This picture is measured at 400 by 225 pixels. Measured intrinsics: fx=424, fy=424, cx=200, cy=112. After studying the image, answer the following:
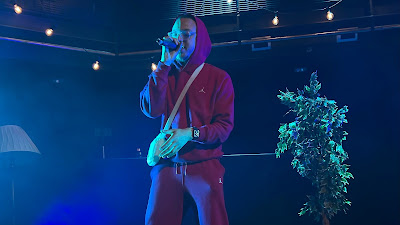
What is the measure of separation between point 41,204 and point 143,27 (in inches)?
89.6

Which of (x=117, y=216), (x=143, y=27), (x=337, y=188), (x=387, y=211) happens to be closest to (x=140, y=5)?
(x=143, y=27)

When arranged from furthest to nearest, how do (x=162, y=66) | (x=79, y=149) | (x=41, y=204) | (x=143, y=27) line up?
(x=79, y=149) < (x=143, y=27) < (x=41, y=204) < (x=162, y=66)

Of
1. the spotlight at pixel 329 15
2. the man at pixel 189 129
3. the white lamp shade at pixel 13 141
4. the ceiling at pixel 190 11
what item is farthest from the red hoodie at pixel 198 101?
the spotlight at pixel 329 15

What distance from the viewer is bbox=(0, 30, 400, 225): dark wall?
420cm

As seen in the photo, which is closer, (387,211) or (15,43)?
(15,43)

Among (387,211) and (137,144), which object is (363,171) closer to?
(387,211)

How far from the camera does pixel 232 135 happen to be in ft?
18.7

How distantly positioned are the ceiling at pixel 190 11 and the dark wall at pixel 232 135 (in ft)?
0.61

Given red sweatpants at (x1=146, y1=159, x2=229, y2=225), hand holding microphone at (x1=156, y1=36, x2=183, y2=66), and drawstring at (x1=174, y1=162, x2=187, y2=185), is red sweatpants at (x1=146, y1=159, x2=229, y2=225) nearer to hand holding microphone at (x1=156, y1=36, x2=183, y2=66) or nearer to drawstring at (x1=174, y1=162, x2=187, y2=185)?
drawstring at (x1=174, y1=162, x2=187, y2=185)

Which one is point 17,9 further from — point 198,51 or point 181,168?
point 181,168

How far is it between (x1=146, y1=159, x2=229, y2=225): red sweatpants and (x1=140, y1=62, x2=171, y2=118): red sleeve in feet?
0.88

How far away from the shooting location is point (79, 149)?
5449 millimetres

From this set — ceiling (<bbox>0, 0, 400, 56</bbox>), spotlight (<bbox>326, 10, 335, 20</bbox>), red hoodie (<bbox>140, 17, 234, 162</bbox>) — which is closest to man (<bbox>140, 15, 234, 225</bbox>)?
red hoodie (<bbox>140, 17, 234, 162</bbox>)

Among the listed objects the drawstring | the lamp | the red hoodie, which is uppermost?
the red hoodie
